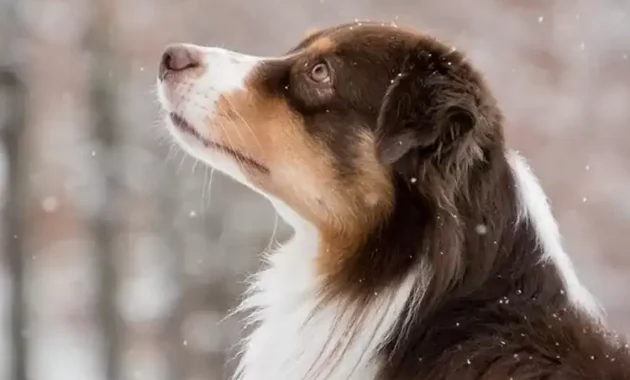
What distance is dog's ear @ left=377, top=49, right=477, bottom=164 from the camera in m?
0.89

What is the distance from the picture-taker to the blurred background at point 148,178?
7.75 feet

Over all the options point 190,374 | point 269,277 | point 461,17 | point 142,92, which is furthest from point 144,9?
point 269,277

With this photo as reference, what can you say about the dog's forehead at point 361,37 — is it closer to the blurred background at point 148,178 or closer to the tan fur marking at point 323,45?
the tan fur marking at point 323,45

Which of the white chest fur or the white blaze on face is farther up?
the white blaze on face

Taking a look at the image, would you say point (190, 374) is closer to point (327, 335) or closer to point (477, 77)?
point (327, 335)

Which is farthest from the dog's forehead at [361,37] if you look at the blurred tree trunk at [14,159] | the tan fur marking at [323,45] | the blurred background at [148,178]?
the blurred tree trunk at [14,159]

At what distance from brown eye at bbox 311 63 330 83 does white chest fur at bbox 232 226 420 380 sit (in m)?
0.19

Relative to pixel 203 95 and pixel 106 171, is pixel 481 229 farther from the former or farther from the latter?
pixel 106 171

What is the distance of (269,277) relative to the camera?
111cm

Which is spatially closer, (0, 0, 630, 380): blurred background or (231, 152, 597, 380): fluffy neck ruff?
(231, 152, 597, 380): fluffy neck ruff

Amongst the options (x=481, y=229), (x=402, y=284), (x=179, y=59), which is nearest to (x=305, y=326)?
(x=402, y=284)

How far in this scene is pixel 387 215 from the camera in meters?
0.99

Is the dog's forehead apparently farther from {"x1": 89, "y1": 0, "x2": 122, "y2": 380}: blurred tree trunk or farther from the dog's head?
{"x1": 89, "y1": 0, "x2": 122, "y2": 380}: blurred tree trunk

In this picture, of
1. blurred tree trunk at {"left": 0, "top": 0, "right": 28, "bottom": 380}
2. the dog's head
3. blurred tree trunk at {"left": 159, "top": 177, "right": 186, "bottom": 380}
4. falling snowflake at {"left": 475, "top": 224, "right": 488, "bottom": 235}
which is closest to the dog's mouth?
the dog's head
